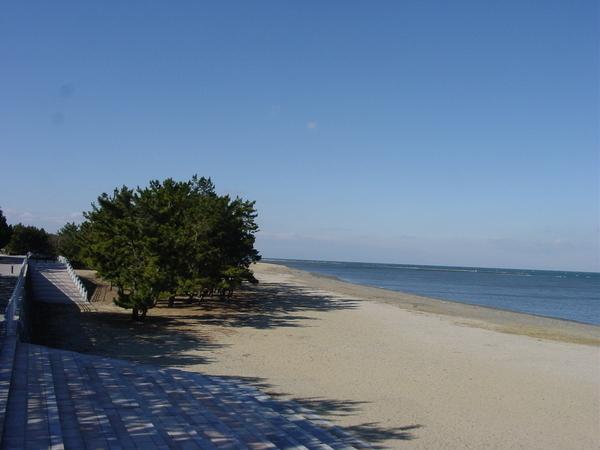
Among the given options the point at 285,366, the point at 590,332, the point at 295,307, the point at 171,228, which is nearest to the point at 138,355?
the point at 285,366

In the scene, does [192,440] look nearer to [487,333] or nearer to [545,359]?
[545,359]

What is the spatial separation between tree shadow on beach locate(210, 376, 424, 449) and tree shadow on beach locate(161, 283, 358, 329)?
1077 cm

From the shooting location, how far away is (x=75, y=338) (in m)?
17.2

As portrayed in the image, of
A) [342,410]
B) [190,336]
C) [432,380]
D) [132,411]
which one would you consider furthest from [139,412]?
[190,336]

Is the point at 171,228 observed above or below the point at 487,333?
above

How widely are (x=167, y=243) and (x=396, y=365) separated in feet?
35.0

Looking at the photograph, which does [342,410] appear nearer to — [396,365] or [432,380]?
[432,380]

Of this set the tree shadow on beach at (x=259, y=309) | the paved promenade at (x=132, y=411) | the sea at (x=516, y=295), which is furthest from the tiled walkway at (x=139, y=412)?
the sea at (x=516, y=295)

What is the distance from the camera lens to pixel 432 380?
14461 mm

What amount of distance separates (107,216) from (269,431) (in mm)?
21486

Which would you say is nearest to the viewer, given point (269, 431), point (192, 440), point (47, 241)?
point (192, 440)

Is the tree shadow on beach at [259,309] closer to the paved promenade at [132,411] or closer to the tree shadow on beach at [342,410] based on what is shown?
the tree shadow on beach at [342,410]

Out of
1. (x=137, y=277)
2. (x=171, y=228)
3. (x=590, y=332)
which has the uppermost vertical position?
(x=171, y=228)

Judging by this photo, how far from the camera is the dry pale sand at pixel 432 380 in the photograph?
10320 millimetres
